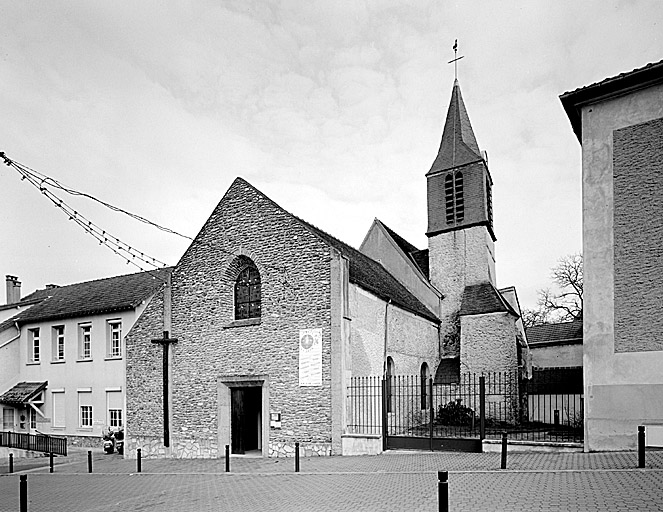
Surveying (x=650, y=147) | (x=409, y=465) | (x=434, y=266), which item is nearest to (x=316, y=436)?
(x=409, y=465)

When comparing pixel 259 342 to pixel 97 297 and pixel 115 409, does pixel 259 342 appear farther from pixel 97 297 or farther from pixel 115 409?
pixel 97 297

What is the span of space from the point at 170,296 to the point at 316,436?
296 inches

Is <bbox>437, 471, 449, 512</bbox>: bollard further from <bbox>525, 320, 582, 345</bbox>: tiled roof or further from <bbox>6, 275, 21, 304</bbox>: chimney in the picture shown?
<bbox>6, 275, 21, 304</bbox>: chimney

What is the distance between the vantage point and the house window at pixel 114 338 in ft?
88.8

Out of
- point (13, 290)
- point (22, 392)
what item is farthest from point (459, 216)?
point (13, 290)

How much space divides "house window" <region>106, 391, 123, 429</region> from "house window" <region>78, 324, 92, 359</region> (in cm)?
264

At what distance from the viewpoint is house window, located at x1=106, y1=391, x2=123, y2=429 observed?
1037 inches

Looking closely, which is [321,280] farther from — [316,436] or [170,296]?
[170,296]

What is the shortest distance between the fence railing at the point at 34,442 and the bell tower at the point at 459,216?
1832cm

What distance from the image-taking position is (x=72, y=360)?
92.6ft

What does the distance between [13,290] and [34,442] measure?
41.2ft

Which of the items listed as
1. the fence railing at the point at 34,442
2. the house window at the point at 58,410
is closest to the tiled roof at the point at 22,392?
the house window at the point at 58,410

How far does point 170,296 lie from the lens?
21.4m

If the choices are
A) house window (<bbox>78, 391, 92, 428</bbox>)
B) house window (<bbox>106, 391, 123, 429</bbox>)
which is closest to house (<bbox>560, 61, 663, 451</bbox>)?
house window (<bbox>106, 391, 123, 429</bbox>)
